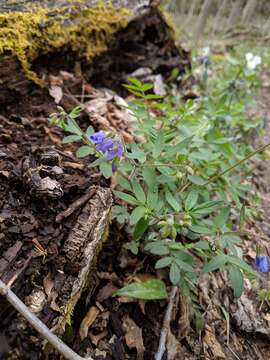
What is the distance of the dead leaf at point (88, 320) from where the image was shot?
1.33 meters

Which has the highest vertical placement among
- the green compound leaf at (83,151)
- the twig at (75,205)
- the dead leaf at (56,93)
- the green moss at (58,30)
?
the green moss at (58,30)

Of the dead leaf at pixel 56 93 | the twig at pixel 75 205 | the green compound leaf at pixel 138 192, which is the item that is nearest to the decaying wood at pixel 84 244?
the twig at pixel 75 205

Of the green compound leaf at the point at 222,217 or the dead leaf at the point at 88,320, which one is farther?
the green compound leaf at the point at 222,217

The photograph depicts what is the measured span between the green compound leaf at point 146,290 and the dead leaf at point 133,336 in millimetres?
112

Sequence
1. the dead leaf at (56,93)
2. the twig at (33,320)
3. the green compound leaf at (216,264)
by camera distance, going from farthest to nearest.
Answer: the dead leaf at (56,93) → the green compound leaf at (216,264) → the twig at (33,320)

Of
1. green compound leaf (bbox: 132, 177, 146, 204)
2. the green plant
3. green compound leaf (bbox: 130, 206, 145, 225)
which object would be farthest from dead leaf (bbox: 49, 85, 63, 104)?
green compound leaf (bbox: 130, 206, 145, 225)

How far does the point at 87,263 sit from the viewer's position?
4.26 feet

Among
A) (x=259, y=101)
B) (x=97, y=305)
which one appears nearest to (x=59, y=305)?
(x=97, y=305)

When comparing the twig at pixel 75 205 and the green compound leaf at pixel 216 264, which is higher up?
the twig at pixel 75 205

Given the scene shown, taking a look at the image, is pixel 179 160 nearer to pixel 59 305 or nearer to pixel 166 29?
pixel 59 305

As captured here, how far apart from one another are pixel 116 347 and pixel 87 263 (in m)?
0.39

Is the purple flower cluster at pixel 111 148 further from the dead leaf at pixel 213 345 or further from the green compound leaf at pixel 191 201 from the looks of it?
the dead leaf at pixel 213 345

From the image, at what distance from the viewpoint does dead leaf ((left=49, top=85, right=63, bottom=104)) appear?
2182 mm

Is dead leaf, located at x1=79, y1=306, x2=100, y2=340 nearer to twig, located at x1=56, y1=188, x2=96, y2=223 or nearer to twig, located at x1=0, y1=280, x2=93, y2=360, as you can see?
twig, located at x1=0, y1=280, x2=93, y2=360
